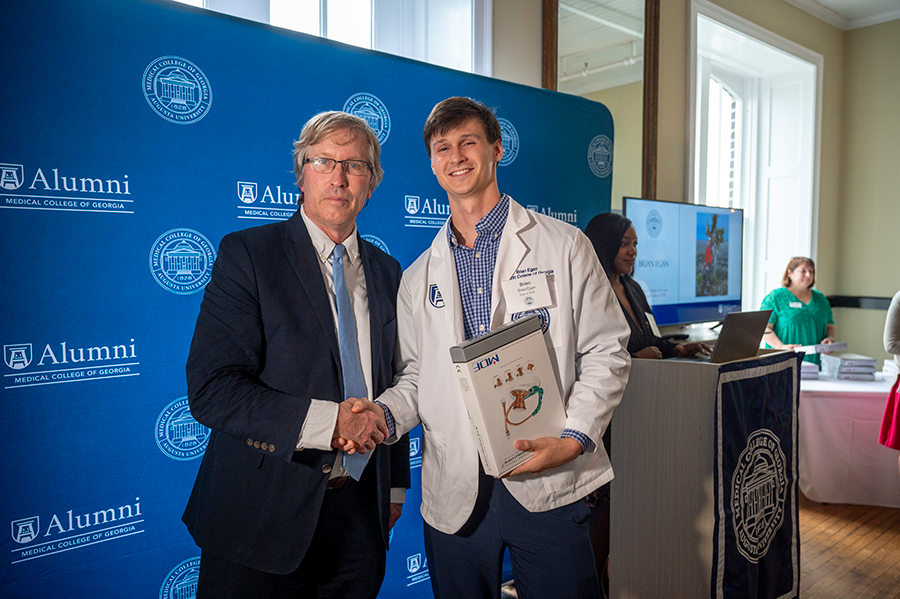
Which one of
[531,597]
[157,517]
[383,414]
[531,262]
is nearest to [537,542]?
[531,597]

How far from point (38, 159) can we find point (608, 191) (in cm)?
248

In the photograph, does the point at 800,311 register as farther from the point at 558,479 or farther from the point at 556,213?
the point at 558,479

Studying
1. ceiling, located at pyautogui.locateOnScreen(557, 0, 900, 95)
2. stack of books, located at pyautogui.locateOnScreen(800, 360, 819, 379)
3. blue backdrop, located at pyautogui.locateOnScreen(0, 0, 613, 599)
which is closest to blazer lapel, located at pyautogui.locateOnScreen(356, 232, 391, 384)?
blue backdrop, located at pyautogui.locateOnScreen(0, 0, 613, 599)

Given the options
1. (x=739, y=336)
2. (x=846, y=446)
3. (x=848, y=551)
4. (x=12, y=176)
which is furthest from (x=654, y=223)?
(x=12, y=176)

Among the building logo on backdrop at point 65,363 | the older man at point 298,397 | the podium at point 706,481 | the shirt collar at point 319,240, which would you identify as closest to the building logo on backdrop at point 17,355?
the building logo on backdrop at point 65,363

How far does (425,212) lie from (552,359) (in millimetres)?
1113

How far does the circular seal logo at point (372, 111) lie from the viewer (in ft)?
7.01

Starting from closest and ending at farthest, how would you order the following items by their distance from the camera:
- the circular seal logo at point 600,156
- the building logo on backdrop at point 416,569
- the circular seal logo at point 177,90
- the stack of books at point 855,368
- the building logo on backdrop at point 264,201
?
the circular seal logo at point 177,90, the building logo on backdrop at point 264,201, the building logo on backdrop at point 416,569, the circular seal logo at point 600,156, the stack of books at point 855,368

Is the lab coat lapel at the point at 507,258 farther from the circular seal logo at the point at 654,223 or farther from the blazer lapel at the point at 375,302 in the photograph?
the circular seal logo at the point at 654,223

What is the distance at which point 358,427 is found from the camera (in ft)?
4.34

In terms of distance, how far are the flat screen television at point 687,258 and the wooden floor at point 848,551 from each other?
4.74 ft

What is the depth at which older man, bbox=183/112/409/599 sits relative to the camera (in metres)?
1.29

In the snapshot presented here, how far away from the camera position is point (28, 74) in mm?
1542

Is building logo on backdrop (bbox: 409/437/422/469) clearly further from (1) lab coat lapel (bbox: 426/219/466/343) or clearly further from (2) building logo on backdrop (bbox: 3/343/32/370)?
(2) building logo on backdrop (bbox: 3/343/32/370)
